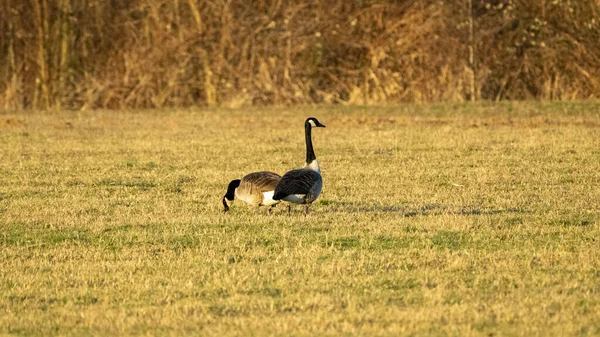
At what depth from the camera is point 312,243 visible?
10.4 metres

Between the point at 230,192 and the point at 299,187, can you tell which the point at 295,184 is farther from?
the point at 230,192

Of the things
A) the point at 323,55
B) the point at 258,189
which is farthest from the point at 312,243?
the point at 323,55

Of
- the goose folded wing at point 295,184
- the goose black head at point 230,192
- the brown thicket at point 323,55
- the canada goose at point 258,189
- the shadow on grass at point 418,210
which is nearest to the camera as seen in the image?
the goose folded wing at point 295,184

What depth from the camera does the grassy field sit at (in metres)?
7.48

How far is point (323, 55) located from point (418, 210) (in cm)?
2166

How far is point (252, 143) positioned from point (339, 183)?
6544mm

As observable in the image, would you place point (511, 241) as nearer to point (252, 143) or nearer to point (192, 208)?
point (192, 208)

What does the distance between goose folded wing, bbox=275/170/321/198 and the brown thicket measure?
2093 cm

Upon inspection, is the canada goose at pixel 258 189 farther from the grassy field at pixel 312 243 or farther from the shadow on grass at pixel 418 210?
the shadow on grass at pixel 418 210

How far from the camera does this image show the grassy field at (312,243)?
748 centimetres

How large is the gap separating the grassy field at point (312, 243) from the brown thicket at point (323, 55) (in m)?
11.7

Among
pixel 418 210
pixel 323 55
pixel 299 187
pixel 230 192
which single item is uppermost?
pixel 323 55

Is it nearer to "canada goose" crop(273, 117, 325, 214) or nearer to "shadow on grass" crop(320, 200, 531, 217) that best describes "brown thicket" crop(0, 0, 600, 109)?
"shadow on grass" crop(320, 200, 531, 217)

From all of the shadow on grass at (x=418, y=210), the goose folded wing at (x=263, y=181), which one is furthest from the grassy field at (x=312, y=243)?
the goose folded wing at (x=263, y=181)
